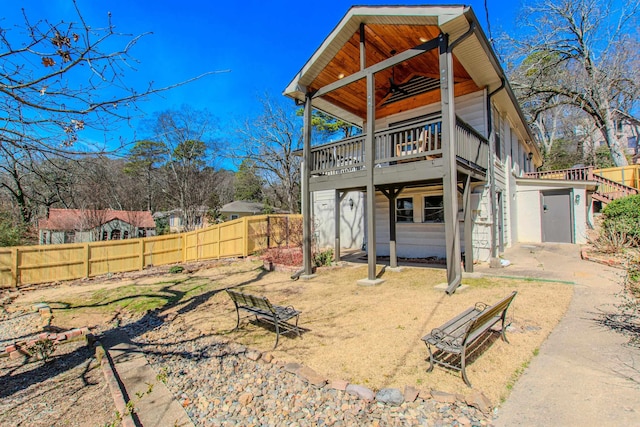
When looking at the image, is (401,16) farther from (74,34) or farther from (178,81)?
(74,34)

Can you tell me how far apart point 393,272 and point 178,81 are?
772cm

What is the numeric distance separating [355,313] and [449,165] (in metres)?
3.71

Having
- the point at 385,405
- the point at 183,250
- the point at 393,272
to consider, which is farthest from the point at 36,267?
the point at 385,405

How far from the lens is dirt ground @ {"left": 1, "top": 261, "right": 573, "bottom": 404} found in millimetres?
3605

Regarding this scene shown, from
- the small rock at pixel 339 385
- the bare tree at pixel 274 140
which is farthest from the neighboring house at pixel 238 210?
the small rock at pixel 339 385

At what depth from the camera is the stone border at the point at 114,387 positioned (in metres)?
2.73

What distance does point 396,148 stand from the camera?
7984mm

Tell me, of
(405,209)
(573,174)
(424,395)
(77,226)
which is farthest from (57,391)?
(573,174)

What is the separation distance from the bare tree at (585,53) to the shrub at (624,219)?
32.7 feet

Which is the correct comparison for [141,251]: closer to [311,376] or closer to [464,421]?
[311,376]

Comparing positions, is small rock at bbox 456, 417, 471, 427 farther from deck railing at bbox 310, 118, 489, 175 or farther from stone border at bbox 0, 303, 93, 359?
stone border at bbox 0, 303, 93, 359

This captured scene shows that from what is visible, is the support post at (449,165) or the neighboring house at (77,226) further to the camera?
the neighboring house at (77,226)

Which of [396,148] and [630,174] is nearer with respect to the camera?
[396,148]

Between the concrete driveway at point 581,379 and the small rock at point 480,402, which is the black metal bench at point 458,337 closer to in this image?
the small rock at point 480,402
